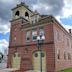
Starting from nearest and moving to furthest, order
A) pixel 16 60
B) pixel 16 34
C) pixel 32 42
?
pixel 32 42, pixel 16 60, pixel 16 34

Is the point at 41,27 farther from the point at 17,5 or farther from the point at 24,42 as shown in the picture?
the point at 17,5

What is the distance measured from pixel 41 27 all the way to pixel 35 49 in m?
3.26

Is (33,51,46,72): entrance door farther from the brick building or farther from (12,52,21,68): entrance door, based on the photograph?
(12,52,21,68): entrance door

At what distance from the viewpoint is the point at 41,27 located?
63.7 feet

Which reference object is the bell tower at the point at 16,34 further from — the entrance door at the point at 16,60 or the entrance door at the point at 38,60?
the entrance door at the point at 38,60

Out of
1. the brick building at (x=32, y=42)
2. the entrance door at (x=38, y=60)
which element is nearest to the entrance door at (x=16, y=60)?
the brick building at (x=32, y=42)

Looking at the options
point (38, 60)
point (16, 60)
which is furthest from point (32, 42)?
point (16, 60)

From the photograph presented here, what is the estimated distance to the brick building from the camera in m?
18.0

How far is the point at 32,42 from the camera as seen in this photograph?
20094 mm

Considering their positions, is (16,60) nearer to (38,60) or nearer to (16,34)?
(16,34)

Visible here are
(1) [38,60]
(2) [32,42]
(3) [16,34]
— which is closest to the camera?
(1) [38,60]

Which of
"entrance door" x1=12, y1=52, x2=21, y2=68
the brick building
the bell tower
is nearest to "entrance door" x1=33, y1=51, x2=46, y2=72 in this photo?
the brick building

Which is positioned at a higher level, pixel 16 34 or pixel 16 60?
pixel 16 34

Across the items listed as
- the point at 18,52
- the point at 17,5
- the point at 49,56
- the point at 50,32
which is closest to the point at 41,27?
the point at 50,32
